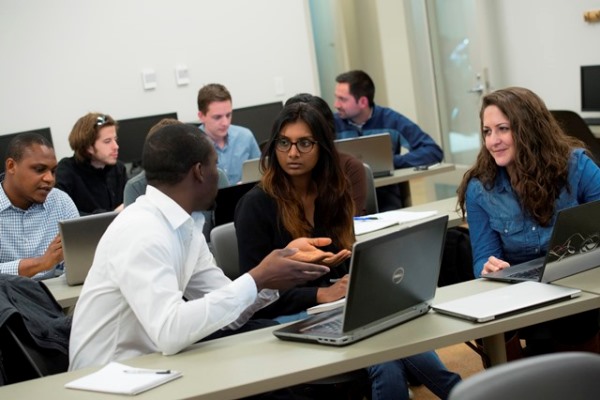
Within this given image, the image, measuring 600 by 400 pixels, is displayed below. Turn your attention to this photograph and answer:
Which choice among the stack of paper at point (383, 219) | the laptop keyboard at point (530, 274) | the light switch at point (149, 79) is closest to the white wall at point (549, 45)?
the light switch at point (149, 79)

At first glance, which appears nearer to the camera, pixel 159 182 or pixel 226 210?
pixel 159 182

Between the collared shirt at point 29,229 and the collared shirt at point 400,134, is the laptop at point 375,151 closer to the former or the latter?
the collared shirt at point 400,134

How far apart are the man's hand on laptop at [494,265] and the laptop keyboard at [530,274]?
110mm

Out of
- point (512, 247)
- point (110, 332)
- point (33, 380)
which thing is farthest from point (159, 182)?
point (512, 247)

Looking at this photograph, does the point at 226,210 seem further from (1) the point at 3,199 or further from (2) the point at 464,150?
(2) the point at 464,150

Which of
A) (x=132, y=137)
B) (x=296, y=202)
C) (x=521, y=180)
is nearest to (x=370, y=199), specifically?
(x=296, y=202)

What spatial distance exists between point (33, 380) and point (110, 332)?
0.77 feet

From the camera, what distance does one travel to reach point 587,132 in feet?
18.6

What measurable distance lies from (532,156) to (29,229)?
219 centimetres

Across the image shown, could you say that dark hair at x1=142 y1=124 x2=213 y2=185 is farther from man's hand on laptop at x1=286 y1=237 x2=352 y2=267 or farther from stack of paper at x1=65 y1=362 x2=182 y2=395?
stack of paper at x1=65 y1=362 x2=182 y2=395

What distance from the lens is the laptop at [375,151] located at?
5.45 meters

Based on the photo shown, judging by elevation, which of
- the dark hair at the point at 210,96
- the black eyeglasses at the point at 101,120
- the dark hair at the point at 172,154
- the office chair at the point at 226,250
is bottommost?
the office chair at the point at 226,250

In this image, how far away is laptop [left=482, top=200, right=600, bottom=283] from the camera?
2617 millimetres

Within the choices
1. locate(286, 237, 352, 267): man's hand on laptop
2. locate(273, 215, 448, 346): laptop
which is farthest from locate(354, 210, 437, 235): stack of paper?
locate(273, 215, 448, 346): laptop
